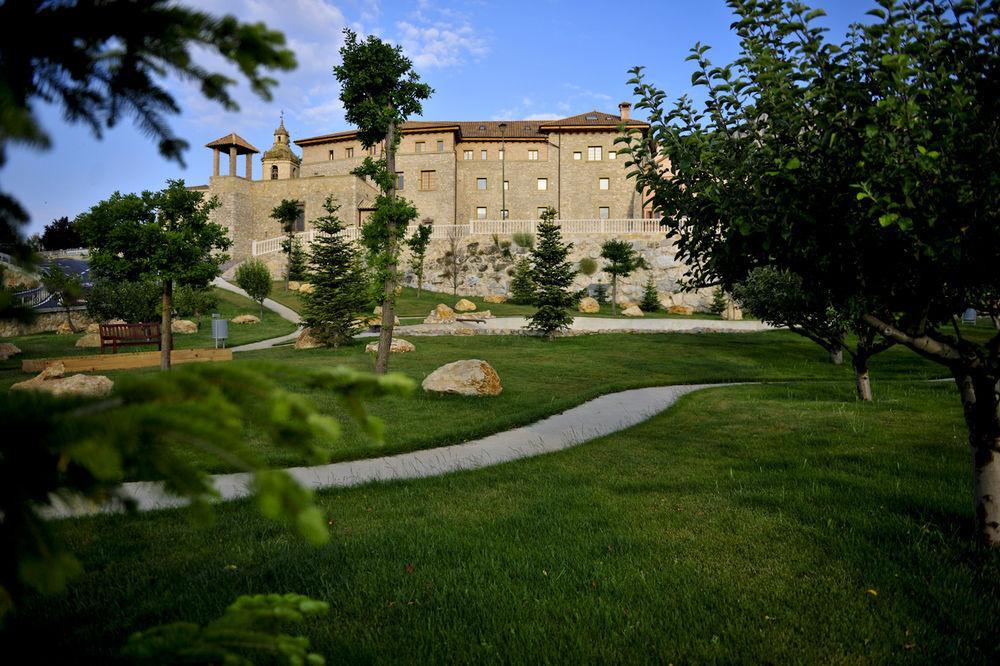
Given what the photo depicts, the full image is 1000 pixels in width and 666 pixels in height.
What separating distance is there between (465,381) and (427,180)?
46727mm

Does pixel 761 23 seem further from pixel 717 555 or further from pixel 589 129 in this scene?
pixel 589 129

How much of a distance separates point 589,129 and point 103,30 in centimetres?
5836

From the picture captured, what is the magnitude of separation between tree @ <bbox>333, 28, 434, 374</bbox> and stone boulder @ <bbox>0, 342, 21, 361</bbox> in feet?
41.1

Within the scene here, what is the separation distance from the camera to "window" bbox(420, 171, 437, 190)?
56447mm

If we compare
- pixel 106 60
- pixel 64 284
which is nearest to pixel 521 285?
pixel 64 284

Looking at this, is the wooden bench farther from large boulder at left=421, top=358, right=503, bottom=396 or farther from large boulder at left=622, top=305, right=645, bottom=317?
large boulder at left=622, top=305, right=645, bottom=317

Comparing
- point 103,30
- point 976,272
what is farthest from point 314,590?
point 976,272

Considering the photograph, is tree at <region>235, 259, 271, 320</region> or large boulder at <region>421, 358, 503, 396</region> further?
tree at <region>235, 259, 271, 320</region>

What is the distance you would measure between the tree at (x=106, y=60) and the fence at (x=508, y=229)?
1807 inches

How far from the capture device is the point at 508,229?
48.8 m

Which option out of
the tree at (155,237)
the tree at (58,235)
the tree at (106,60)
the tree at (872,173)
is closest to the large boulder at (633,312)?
the tree at (155,237)

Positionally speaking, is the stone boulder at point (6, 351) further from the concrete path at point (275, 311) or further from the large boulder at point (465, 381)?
the large boulder at point (465, 381)

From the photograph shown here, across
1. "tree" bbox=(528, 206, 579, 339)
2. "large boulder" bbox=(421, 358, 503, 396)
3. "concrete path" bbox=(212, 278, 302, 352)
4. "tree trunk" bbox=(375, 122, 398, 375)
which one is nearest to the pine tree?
"concrete path" bbox=(212, 278, 302, 352)

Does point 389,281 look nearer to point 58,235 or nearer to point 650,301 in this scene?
point 650,301
